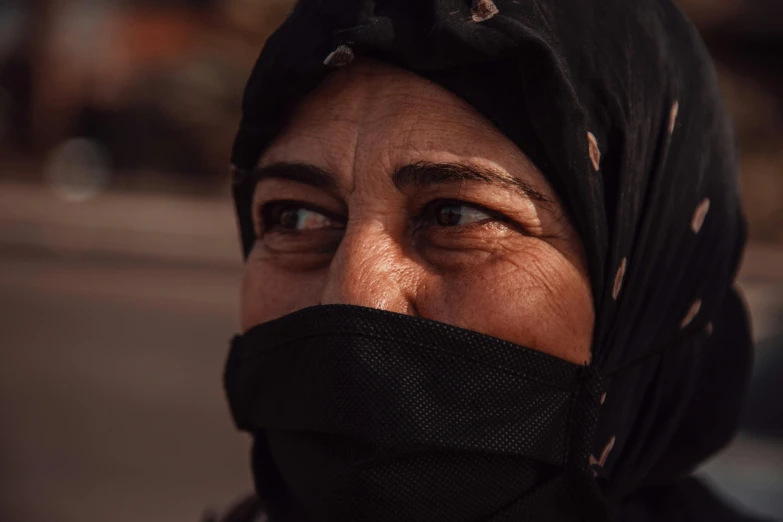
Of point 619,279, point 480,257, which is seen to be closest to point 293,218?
point 480,257

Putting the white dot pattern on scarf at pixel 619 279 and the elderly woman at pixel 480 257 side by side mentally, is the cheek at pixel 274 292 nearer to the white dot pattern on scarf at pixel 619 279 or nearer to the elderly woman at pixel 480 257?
the elderly woman at pixel 480 257

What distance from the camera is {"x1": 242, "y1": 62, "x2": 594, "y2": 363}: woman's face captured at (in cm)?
158

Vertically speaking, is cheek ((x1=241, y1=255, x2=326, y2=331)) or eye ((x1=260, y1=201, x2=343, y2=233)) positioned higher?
eye ((x1=260, y1=201, x2=343, y2=233))

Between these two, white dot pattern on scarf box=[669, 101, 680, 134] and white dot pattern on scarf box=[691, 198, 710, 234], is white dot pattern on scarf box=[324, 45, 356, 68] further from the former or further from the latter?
white dot pattern on scarf box=[691, 198, 710, 234]

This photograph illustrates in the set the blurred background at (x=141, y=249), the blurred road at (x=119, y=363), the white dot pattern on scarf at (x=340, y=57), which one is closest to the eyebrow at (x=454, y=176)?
the white dot pattern on scarf at (x=340, y=57)

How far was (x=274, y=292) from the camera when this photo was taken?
Result: 187 cm

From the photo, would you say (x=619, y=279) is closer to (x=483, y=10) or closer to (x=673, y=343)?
(x=673, y=343)

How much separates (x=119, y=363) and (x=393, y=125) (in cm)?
510

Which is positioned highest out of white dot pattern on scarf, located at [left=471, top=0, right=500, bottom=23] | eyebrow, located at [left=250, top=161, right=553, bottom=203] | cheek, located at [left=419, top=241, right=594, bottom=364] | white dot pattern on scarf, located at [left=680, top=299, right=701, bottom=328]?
white dot pattern on scarf, located at [left=471, top=0, right=500, bottom=23]

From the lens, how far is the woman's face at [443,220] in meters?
1.58

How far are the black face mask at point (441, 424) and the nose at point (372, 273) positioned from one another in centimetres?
4

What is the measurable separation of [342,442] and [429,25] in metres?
0.79

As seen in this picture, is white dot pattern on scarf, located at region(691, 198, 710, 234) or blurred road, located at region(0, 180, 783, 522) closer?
white dot pattern on scarf, located at region(691, 198, 710, 234)

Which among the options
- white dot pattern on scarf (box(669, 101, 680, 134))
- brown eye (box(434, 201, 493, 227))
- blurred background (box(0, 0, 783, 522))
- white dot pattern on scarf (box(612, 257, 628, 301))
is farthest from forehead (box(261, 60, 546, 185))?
blurred background (box(0, 0, 783, 522))
